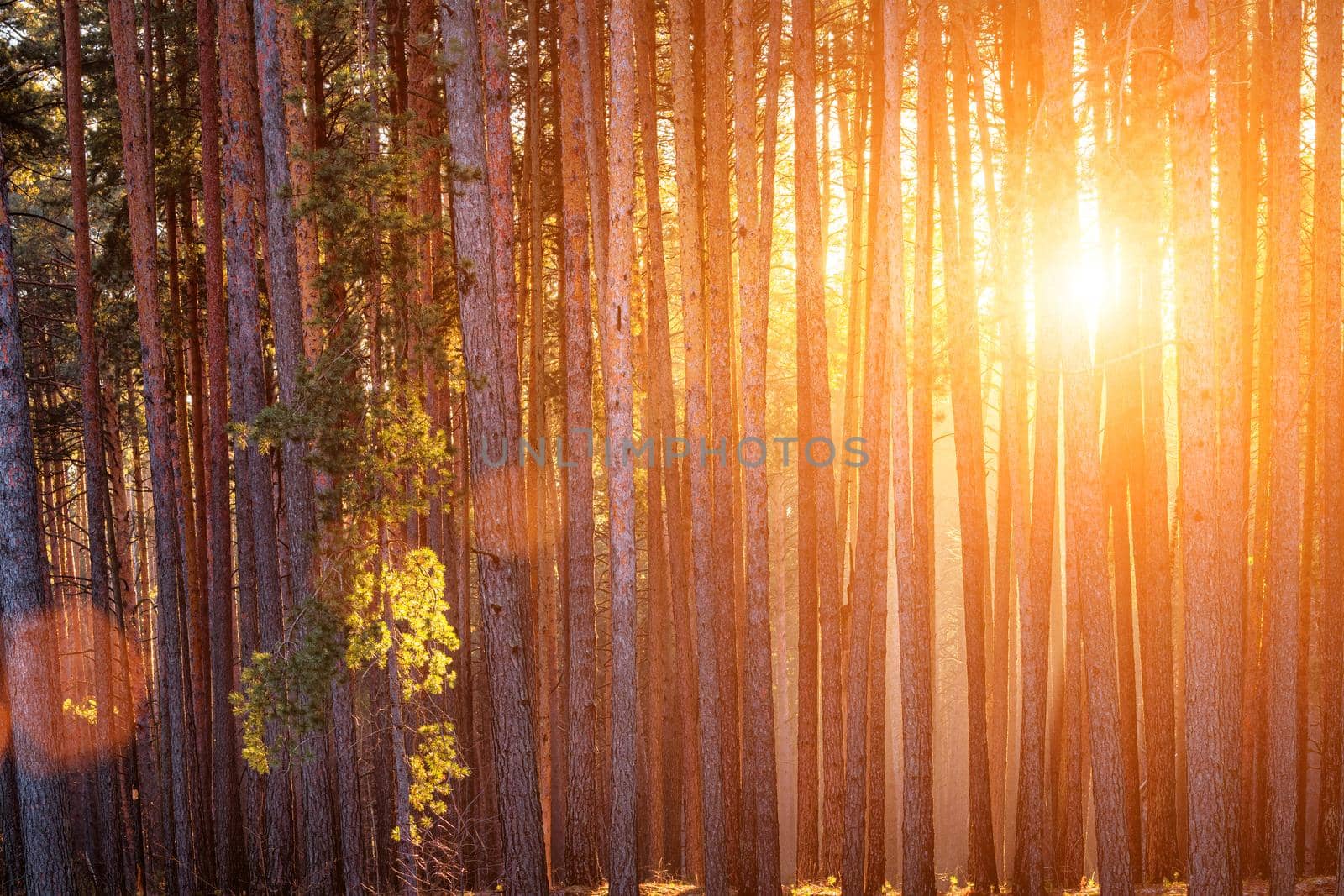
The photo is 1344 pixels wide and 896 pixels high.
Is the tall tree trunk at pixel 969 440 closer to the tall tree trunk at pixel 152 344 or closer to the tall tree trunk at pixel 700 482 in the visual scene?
the tall tree trunk at pixel 700 482

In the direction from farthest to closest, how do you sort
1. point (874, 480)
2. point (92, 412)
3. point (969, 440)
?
point (92, 412), point (969, 440), point (874, 480)

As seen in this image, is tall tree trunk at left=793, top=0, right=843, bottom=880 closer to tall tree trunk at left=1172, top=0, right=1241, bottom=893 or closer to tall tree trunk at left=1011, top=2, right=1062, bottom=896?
tall tree trunk at left=1011, top=2, right=1062, bottom=896

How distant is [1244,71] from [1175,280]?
756cm

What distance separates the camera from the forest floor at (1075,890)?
1072cm

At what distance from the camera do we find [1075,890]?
1164 cm

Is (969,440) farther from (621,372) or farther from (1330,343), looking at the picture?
(621,372)

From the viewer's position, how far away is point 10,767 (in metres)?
12.2

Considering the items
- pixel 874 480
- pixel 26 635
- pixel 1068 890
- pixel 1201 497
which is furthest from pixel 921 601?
pixel 26 635

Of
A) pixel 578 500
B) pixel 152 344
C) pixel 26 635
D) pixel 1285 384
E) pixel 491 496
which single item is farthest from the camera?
pixel 152 344

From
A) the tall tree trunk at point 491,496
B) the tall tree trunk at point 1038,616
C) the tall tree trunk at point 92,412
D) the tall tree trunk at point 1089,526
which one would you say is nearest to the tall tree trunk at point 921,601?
the tall tree trunk at point 1038,616

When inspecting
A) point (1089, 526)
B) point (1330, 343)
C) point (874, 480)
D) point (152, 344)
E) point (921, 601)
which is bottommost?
point (921, 601)

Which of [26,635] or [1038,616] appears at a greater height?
[26,635]

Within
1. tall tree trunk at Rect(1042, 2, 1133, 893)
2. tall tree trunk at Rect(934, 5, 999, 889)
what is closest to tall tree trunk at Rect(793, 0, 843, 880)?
tall tree trunk at Rect(934, 5, 999, 889)

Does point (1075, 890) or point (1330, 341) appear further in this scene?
point (1075, 890)
